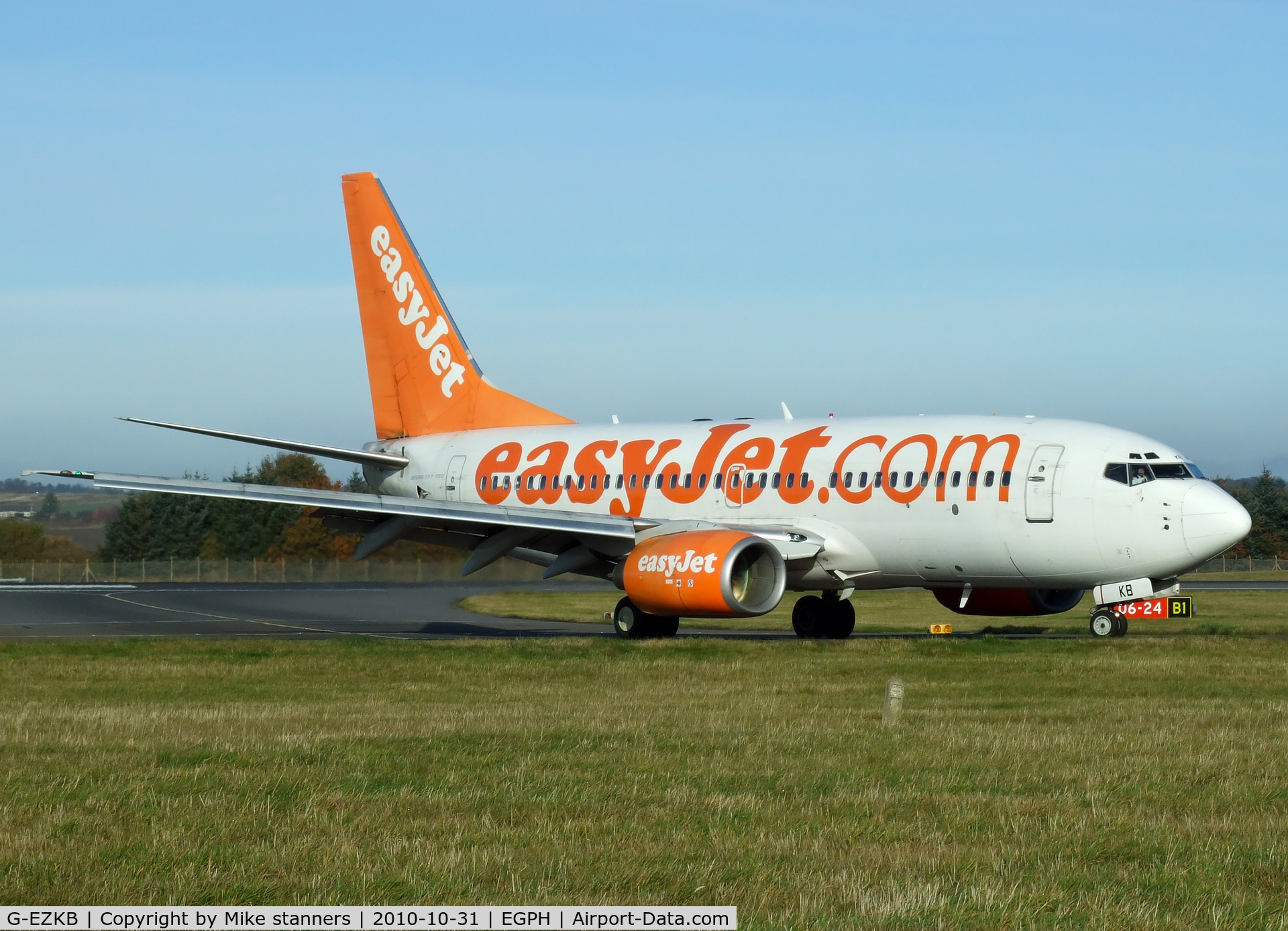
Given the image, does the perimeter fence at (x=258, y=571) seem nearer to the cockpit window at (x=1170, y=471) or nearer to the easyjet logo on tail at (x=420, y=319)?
the easyjet logo on tail at (x=420, y=319)

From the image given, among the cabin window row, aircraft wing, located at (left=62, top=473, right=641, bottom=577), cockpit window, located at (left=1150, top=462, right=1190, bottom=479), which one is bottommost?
aircraft wing, located at (left=62, top=473, right=641, bottom=577)

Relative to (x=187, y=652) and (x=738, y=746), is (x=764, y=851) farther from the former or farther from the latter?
(x=187, y=652)

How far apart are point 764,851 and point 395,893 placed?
200 cm

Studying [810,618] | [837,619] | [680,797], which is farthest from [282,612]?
[680,797]

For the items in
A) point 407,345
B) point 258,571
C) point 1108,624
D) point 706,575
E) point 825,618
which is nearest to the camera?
point 706,575

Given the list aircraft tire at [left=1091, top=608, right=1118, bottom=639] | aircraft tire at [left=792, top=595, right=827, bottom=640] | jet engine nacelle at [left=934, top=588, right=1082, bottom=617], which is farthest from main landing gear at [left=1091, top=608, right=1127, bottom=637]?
aircraft tire at [left=792, top=595, right=827, bottom=640]

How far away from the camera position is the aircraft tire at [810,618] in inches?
1168

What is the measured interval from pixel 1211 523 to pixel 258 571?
5326 cm

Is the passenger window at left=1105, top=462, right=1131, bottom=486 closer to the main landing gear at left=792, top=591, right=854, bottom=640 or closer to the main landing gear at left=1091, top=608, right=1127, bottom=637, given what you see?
the main landing gear at left=1091, top=608, right=1127, bottom=637

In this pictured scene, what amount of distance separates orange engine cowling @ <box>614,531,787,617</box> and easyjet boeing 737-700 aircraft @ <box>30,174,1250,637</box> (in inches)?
1.4

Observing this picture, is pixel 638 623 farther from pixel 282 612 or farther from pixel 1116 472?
pixel 282 612

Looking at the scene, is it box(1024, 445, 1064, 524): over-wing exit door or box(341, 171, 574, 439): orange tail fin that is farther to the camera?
box(341, 171, 574, 439): orange tail fin

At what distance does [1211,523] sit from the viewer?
2408cm

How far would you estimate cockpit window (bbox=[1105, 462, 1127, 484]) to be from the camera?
81.8 feet
